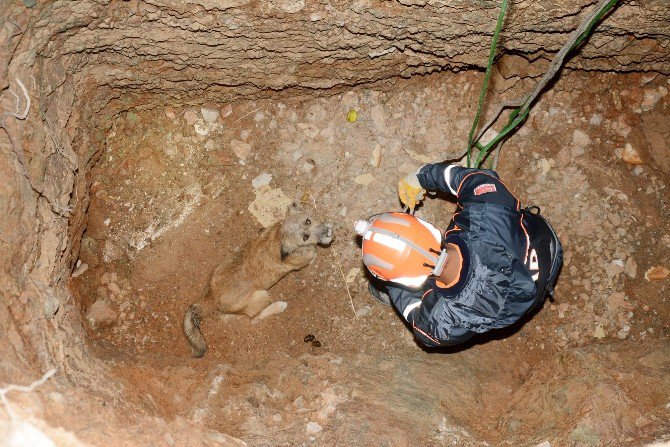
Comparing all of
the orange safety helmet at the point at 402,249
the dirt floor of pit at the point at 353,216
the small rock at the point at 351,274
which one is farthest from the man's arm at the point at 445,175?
the small rock at the point at 351,274

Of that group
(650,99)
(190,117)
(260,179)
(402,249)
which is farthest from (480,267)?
(190,117)

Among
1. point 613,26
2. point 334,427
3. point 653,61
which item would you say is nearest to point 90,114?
point 334,427

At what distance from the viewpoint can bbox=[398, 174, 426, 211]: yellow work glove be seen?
457cm

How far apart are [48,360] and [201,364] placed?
162cm

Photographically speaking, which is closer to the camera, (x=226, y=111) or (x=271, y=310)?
(x=271, y=310)

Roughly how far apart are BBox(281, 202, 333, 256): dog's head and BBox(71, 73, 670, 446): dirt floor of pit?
21cm

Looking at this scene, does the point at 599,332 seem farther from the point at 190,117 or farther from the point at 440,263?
the point at 190,117

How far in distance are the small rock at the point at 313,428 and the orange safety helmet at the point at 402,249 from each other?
1193 mm

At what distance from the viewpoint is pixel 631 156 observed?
5.29 meters

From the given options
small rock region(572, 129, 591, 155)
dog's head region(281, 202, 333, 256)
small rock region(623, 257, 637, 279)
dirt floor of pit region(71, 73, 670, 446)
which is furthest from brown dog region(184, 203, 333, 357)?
small rock region(623, 257, 637, 279)

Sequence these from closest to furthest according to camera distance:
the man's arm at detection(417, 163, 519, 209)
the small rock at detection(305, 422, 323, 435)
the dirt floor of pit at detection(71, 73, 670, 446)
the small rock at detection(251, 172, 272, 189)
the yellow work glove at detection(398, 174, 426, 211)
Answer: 1. the small rock at detection(305, 422, 323, 435)
2. the man's arm at detection(417, 163, 519, 209)
3. the yellow work glove at detection(398, 174, 426, 211)
4. the dirt floor of pit at detection(71, 73, 670, 446)
5. the small rock at detection(251, 172, 272, 189)

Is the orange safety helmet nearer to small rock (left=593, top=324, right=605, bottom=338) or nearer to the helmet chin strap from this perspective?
the helmet chin strap

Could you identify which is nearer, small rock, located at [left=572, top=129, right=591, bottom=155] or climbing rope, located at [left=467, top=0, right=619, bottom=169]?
climbing rope, located at [left=467, top=0, right=619, bottom=169]

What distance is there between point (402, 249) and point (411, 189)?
4.35 feet
